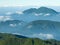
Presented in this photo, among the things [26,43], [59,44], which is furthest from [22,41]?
[59,44]

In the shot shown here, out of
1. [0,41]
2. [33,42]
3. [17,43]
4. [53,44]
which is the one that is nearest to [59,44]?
[53,44]

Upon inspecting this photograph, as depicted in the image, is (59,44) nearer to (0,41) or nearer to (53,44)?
(53,44)

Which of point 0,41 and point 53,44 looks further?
point 53,44

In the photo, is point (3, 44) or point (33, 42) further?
point (33, 42)

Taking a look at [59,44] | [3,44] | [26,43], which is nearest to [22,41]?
[26,43]

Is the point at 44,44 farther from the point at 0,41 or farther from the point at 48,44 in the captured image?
the point at 0,41

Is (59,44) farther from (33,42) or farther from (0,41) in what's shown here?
(0,41)

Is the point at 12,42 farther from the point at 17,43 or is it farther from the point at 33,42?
the point at 33,42
